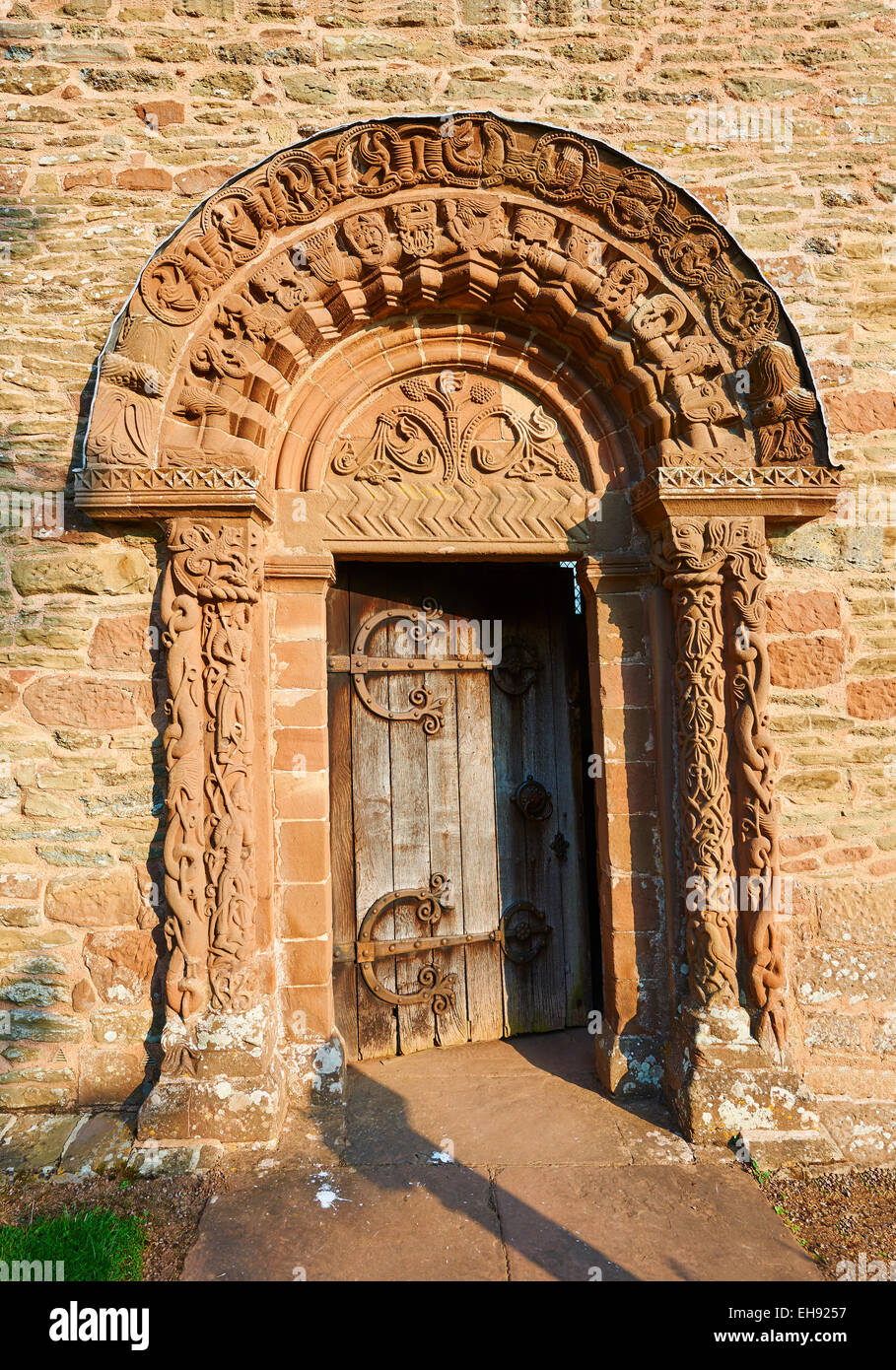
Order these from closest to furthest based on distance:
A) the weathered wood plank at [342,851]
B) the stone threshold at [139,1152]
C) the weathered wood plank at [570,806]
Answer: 1. the stone threshold at [139,1152]
2. the weathered wood plank at [342,851]
3. the weathered wood plank at [570,806]

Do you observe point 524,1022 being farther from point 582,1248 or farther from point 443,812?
point 582,1248

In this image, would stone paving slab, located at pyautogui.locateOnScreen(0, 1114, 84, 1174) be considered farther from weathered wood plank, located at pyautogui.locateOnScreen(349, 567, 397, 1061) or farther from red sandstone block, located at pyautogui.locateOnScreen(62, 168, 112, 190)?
red sandstone block, located at pyautogui.locateOnScreen(62, 168, 112, 190)

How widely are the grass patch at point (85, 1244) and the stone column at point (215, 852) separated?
0.48 metres

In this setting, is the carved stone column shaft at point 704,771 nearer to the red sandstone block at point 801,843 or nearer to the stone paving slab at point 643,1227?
the red sandstone block at point 801,843

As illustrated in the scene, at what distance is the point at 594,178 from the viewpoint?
362 cm

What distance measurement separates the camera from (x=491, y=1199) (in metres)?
2.98

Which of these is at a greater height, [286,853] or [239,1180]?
[286,853]

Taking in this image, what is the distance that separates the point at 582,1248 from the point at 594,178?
14.4ft

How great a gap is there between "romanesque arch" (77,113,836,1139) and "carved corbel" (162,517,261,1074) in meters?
0.01

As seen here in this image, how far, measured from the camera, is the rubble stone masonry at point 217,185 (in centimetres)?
347

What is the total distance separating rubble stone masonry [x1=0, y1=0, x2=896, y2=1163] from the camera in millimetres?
3475

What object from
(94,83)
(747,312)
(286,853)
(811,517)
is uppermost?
(94,83)

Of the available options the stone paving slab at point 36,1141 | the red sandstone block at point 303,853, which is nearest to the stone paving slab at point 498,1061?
the red sandstone block at point 303,853

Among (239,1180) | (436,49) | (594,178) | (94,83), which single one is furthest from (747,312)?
(239,1180)
